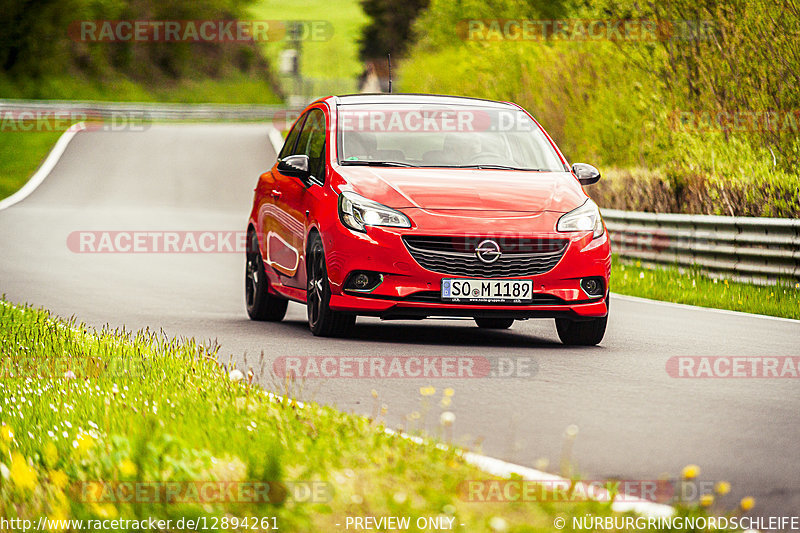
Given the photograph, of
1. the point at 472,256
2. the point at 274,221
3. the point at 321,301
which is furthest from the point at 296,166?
the point at 472,256

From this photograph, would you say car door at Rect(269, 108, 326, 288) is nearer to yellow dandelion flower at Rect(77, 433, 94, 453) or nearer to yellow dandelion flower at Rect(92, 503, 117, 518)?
yellow dandelion flower at Rect(77, 433, 94, 453)

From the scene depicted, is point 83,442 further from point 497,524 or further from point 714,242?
point 714,242

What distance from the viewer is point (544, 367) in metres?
9.32

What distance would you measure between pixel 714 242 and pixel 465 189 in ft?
26.7

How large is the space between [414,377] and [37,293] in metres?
7.48

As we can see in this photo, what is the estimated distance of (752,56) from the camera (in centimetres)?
1975

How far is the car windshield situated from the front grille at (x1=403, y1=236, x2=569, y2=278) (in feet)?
3.74

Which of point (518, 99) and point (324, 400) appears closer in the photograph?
point (324, 400)

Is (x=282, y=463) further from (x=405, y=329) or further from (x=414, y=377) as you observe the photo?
(x=405, y=329)

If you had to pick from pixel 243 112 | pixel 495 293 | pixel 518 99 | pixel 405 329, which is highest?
pixel 495 293

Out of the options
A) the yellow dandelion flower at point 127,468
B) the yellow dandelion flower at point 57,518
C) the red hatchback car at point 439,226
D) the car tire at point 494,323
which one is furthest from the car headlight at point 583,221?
the yellow dandelion flower at point 57,518

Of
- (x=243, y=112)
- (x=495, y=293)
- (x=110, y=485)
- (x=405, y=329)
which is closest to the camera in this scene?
(x=110, y=485)

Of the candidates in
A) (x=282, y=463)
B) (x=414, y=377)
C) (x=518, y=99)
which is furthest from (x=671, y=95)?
(x=282, y=463)

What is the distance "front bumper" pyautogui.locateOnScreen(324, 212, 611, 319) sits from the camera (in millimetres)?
9883
